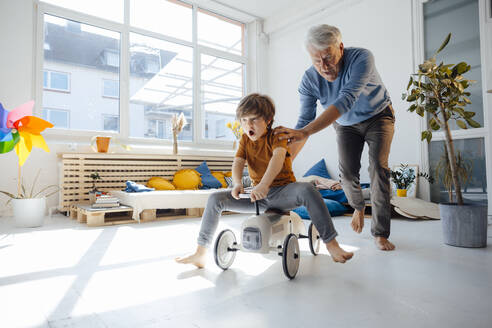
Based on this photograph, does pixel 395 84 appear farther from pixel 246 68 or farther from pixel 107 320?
pixel 107 320

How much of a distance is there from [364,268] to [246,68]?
15.8 ft

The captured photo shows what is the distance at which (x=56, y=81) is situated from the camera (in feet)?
12.7

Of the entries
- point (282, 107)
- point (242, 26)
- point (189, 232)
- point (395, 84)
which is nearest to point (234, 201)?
point (189, 232)

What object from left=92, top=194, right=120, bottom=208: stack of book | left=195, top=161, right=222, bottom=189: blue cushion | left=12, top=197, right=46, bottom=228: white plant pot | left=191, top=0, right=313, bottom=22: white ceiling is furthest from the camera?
left=191, top=0, right=313, bottom=22: white ceiling

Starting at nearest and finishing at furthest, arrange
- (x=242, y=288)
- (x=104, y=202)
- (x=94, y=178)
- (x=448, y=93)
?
1. (x=242, y=288)
2. (x=448, y=93)
3. (x=104, y=202)
4. (x=94, y=178)

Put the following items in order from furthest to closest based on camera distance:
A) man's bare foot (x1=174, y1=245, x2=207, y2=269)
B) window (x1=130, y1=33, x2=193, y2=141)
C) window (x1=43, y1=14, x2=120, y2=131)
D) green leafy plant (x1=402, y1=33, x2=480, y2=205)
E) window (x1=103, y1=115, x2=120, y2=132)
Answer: window (x1=130, y1=33, x2=193, y2=141)
window (x1=103, y1=115, x2=120, y2=132)
window (x1=43, y1=14, x2=120, y2=131)
green leafy plant (x1=402, y1=33, x2=480, y2=205)
man's bare foot (x1=174, y1=245, x2=207, y2=269)

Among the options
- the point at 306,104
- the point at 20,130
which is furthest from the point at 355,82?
the point at 20,130

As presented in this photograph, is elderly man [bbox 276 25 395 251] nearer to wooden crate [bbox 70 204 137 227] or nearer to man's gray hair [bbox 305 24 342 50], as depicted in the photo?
→ man's gray hair [bbox 305 24 342 50]

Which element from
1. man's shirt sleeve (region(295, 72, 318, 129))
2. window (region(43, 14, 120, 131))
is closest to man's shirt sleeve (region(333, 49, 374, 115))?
man's shirt sleeve (region(295, 72, 318, 129))

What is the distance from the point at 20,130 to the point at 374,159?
2852 mm

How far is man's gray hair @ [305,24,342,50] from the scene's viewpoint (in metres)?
1.58

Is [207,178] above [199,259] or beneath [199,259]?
above

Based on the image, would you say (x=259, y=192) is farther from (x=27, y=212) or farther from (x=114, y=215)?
(x=114, y=215)

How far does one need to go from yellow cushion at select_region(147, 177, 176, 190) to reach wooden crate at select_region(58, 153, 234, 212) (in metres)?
0.14
